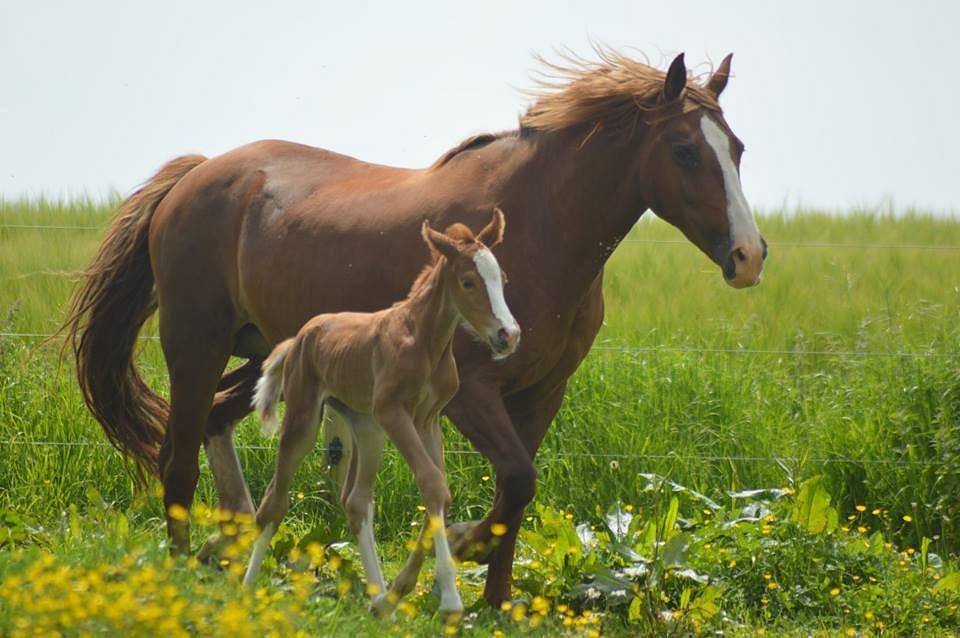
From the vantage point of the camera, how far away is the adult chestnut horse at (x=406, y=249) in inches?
207

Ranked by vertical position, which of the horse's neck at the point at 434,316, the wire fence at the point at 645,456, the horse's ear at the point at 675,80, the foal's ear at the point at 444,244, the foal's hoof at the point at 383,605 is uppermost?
the horse's ear at the point at 675,80

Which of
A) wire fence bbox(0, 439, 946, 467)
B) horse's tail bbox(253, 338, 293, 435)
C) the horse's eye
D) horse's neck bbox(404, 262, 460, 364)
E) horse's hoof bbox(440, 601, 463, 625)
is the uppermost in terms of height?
the horse's eye

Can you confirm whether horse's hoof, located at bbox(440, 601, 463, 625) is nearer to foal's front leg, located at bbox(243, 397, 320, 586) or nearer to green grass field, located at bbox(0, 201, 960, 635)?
green grass field, located at bbox(0, 201, 960, 635)

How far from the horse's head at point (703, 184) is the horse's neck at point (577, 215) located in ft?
0.51

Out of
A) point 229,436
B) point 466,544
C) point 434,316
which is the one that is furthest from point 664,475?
point 434,316

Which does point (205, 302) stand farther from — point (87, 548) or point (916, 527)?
point (916, 527)

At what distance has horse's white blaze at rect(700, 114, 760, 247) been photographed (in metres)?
5.04

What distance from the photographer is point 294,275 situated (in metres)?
5.96

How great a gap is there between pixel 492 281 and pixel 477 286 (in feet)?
0.19

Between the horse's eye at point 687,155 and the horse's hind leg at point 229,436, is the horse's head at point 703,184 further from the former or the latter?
the horse's hind leg at point 229,436

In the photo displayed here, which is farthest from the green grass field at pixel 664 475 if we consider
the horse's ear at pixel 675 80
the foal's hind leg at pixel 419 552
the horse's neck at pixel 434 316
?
the horse's ear at pixel 675 80

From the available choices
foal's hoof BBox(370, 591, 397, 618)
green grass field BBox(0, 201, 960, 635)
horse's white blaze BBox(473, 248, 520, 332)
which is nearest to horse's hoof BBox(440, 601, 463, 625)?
green grass field BBox(0, 201, 960, 635)

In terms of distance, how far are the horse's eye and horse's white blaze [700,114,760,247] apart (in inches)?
2.5

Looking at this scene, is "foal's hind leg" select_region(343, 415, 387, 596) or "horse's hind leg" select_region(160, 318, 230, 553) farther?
"horse's hind leg" select_region(160, 318, 230, 553)
